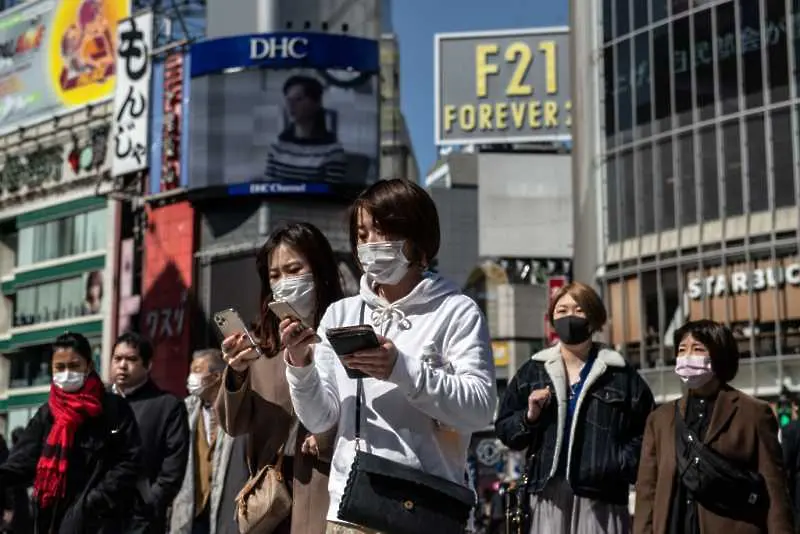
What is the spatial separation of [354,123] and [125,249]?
14328 mm

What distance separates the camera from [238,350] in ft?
15.0

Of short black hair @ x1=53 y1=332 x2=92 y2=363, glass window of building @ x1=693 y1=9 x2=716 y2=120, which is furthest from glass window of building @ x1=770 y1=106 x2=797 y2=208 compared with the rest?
short black hair @ x1=53 y1=332 x2=92 y2=363

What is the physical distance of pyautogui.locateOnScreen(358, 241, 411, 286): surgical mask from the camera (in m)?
3.77

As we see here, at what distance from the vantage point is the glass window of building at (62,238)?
6112cm

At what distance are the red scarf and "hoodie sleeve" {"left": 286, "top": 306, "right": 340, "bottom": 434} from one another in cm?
307

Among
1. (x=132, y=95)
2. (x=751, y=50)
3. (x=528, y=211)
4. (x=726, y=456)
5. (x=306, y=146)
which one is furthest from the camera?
(x=528, y=211)

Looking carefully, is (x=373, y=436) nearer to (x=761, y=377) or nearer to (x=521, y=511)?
(x=521, y=511)

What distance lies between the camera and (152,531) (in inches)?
283

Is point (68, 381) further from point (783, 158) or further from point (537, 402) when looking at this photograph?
point (783, 158)

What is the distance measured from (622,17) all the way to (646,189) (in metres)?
5.21

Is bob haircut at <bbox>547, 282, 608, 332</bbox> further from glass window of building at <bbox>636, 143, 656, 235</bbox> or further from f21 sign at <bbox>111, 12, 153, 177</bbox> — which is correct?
f21 sign at <bbox>111, 12, 153, 177</bbox>

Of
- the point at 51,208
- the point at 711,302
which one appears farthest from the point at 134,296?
the point at 711,302

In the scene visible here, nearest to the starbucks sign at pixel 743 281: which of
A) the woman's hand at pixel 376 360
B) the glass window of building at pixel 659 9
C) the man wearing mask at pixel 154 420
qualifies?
the glass window of building at pixel 659 9

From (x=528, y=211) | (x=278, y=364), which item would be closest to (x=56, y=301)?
(x=528, y=211)
